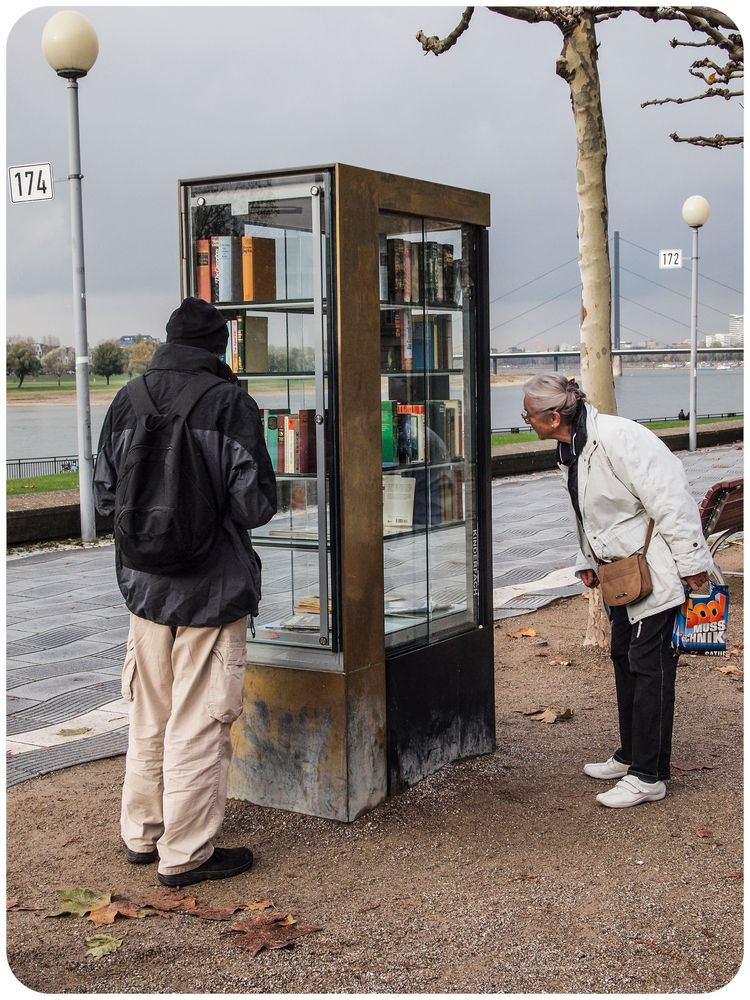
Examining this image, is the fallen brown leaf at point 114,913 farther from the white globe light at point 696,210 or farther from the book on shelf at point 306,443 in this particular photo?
the white globe light at point 696,210

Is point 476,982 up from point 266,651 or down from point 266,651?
down

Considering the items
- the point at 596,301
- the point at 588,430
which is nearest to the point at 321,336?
the point at 588,430

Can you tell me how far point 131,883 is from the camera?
4.30 metres

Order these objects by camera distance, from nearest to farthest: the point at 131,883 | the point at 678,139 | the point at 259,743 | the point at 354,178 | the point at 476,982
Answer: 1. the point at 476,982
2. the point at 131,883
3. the point at 354,178
4. the point at 259,743
5. the point at 678,139

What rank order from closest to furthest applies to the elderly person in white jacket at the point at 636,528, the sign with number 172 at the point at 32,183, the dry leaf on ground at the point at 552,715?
the elderly person in white jacket at the point at 636,528, the dry leaf on ground at the point at 552,715, the sign with number 172 at the point at 32,183

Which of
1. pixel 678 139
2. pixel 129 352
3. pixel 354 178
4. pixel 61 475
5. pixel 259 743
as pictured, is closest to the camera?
pixel 354 178

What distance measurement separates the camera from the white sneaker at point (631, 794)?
4.93 meters

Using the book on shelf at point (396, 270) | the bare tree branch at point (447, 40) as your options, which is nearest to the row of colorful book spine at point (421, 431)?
the book on shelf at point (396, 270)

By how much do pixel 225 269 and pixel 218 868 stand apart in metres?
2.43

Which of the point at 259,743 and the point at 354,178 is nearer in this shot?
the point at 354,178

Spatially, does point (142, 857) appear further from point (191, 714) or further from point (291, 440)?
point (291, 440)

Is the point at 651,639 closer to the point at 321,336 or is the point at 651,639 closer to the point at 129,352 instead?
the point at 321,336

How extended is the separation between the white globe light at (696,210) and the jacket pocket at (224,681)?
20875 mm

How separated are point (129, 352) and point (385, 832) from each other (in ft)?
94.2
